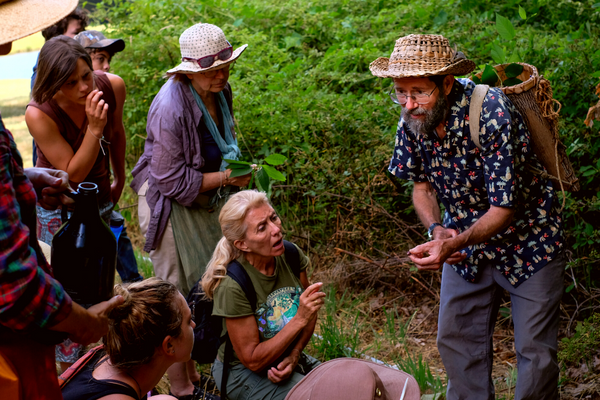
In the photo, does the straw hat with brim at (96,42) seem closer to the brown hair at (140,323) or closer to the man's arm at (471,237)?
the brown hair at (140,323)

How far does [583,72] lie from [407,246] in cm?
182

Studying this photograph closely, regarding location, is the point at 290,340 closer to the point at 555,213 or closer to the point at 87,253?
the point at 87,253

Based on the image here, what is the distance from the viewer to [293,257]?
3.15 m

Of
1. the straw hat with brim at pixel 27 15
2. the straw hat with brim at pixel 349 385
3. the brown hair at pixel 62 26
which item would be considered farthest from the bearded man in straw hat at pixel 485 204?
the brown hair at pixel 62 26

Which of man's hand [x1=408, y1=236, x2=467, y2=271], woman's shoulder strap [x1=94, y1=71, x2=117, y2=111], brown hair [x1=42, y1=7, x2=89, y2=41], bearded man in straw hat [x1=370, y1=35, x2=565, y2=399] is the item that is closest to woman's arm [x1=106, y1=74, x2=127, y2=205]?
woman's shoulder strap [x1=94, y1=71, x2=117, y2=111]

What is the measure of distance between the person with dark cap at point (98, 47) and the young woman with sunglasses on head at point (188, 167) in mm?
1111

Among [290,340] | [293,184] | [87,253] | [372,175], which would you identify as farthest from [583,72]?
[87,253]

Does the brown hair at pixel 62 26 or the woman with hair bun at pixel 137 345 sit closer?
the woman with hair bun at pixel 137 345

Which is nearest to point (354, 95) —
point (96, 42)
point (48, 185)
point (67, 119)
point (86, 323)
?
point (96, 42)

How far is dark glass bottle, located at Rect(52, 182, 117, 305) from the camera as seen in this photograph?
6.54ft

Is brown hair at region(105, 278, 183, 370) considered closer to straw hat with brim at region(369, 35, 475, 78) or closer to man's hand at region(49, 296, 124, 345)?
man's hand at region(49, 296, 124, 345)

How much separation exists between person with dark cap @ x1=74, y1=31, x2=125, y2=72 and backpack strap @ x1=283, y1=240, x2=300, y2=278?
2439 millimetres

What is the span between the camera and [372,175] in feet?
15.5

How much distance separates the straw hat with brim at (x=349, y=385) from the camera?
204cm
